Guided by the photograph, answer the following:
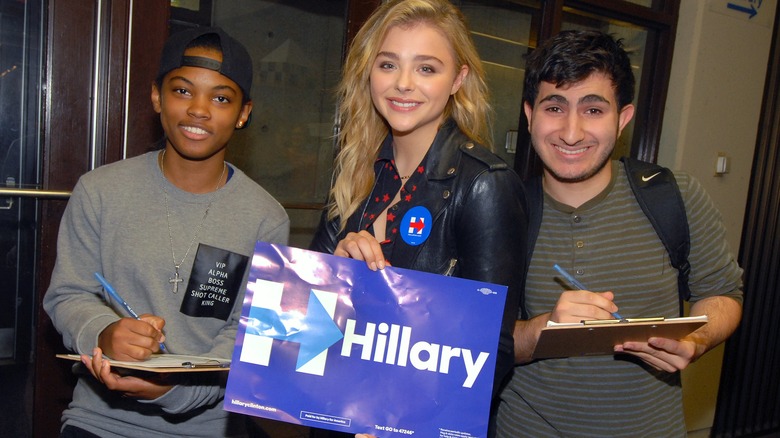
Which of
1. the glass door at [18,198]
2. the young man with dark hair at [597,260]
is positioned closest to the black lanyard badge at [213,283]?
the young man with dark hair at [597,260]

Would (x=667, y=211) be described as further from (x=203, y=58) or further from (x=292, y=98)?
(x=292, y=98)

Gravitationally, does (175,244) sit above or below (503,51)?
below

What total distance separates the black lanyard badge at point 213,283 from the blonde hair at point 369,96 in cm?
32

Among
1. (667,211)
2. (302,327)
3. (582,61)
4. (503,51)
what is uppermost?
(503,51)

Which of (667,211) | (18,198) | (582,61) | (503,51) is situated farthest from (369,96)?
(503,51)

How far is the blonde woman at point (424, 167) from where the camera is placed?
154 cm

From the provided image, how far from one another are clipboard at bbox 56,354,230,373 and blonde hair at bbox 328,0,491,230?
1.74ft

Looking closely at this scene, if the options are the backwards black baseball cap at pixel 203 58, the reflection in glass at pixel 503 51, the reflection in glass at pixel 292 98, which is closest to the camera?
the backwards black baseball cap at pixel 203 58

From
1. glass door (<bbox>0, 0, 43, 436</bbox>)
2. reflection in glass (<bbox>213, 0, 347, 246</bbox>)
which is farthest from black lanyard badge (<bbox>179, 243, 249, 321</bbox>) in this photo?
reflection in glass (<bbox>213, 0, 347, 246</bbox>)

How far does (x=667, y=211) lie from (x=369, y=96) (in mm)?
881

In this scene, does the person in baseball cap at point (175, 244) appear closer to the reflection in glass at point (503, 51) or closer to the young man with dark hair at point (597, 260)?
the young man with dark hair at point (597, 260)

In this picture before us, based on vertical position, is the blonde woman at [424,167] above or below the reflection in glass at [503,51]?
below

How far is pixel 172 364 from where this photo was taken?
4.75 ft

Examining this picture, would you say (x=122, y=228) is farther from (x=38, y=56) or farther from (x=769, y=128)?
(x=769, y=128)
